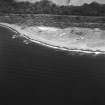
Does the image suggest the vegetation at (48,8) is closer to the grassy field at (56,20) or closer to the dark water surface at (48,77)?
the grassy field at (56,20)

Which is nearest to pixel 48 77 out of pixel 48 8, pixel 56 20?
pixel 56 20

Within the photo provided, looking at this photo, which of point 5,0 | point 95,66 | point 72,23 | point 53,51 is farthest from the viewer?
point 5,0

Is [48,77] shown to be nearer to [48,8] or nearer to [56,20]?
[56,20]

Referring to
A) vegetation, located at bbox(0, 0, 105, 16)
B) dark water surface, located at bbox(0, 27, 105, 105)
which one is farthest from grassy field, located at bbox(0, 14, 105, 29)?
dark water surface, located at bbox(0, 27, 105, 105)

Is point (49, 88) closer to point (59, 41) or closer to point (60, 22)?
point (59, 41)

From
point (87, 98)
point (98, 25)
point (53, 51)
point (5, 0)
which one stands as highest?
point (5, 0)

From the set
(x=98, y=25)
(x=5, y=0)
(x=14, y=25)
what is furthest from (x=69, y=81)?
(x=5, y=0)
